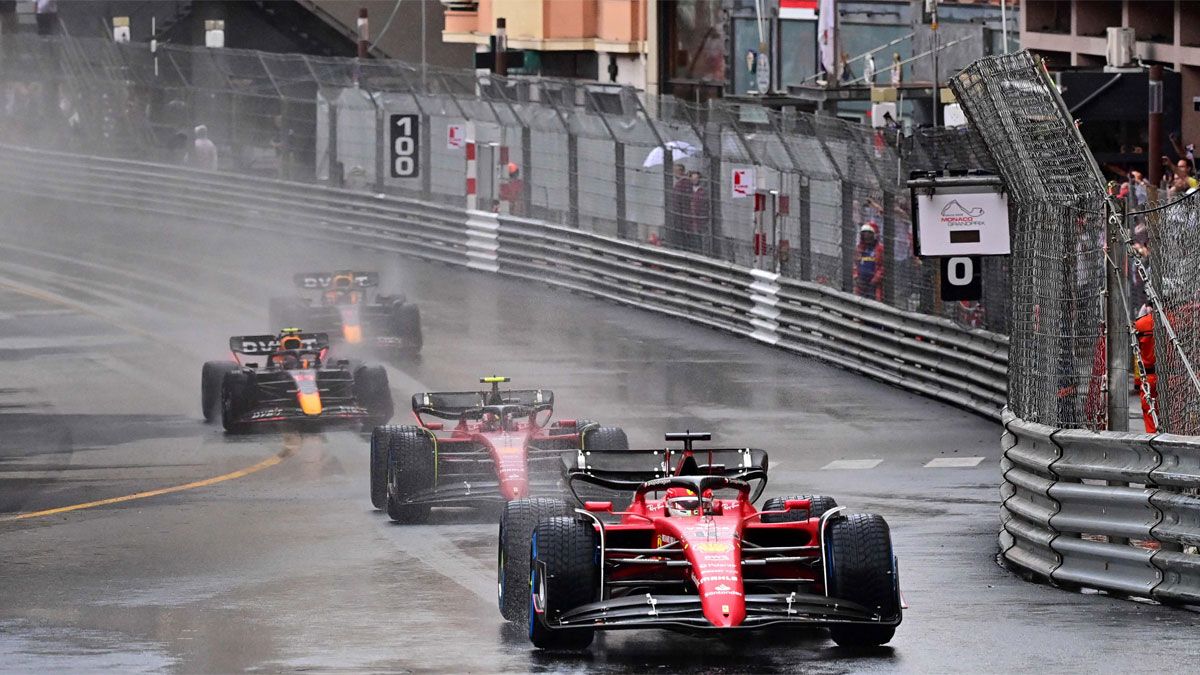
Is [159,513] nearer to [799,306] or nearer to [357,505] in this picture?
[357,505]

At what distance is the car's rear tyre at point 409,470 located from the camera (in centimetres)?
1562

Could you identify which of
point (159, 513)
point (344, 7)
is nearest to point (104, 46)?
point (344, 7)

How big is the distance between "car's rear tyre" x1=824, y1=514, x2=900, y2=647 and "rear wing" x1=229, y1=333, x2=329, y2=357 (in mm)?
11534

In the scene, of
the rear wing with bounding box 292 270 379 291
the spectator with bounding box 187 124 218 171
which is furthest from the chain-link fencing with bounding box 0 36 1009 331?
the rear wing with bounding box 292 270 379 291

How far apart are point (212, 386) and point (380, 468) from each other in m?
→ 6.00

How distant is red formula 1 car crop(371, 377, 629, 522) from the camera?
1564 cm

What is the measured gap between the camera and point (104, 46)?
4494cm

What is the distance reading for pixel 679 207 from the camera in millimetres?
29469

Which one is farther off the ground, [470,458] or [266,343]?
[266,343]

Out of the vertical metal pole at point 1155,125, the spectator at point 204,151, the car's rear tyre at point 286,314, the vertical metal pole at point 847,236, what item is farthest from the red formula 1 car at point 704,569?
the spectator at point 204,151

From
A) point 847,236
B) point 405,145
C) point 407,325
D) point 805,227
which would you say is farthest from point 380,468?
point 405,145

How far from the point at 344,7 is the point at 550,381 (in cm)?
3491

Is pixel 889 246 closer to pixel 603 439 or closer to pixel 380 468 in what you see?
pixel 603 439

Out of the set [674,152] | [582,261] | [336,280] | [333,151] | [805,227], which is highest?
[333,151]
